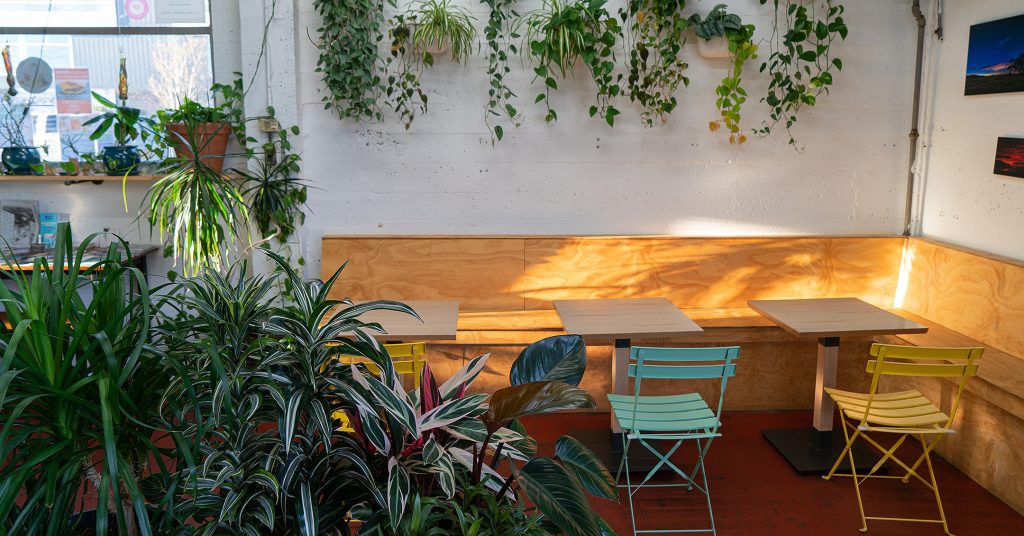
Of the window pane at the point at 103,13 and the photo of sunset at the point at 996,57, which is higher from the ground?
the window pane at the point at 103,13

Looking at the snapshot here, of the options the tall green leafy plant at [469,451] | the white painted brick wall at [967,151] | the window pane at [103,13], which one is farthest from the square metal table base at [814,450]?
the window pane at [103,13]

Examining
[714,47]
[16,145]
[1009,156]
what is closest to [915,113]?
[1009,156]

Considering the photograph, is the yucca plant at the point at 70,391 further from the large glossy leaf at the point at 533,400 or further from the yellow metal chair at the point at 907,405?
the yellow metal chair at the point at 907,405

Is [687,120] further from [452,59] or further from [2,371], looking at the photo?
[2,371]

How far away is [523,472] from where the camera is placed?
6.93 feet

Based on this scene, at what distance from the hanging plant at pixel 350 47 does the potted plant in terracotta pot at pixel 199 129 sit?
75cm

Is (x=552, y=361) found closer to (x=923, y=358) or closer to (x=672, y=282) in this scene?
(x=923, y=358)

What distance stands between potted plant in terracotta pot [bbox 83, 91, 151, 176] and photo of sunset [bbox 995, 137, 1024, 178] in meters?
5.47

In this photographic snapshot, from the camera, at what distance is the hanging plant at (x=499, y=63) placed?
17.9 ft

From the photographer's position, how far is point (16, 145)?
5855mm

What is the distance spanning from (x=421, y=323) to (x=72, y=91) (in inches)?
135

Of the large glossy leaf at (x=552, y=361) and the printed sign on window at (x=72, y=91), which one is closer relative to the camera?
the large glossy leaf at (x=552, y=361)

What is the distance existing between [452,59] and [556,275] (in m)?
1.67

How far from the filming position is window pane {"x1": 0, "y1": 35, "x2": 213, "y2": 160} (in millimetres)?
5875
